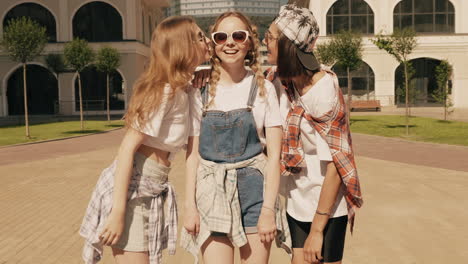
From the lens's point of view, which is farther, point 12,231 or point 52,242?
point 12,231

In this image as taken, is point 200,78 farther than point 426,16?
No

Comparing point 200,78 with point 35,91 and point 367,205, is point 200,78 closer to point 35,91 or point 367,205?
point 367,205

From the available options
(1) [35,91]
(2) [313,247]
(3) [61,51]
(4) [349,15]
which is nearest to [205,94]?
(2) [313,247]

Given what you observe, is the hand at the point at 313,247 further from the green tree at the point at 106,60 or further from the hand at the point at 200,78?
the green tree at the point at 106,60

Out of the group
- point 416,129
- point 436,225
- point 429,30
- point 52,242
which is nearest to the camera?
point 52,242

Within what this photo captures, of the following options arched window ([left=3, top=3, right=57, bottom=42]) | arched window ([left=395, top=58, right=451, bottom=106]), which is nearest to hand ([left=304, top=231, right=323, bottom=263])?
arched window ([left=3, top=3, right=57, bottom=42])

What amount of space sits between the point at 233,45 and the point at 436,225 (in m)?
4.37

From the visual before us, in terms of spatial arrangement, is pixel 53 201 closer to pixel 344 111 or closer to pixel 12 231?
pixel 12 231

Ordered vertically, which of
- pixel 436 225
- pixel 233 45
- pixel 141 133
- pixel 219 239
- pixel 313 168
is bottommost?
pixel 436 225

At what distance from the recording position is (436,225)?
5.93 meters

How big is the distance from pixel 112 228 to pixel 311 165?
0.99 meters

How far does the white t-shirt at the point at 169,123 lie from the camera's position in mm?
2422

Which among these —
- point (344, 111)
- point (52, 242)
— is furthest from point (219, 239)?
point (52, 242)

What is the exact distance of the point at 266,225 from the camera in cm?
247
